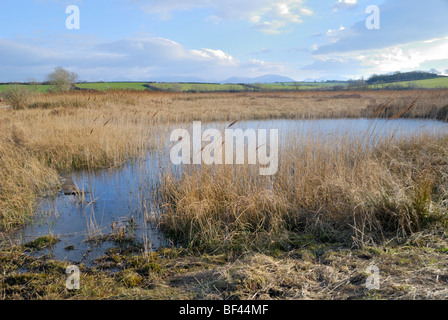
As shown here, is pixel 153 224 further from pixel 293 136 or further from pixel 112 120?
pixel 112 120

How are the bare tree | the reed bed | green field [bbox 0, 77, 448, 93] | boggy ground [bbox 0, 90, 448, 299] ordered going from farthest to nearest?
1. green field [bbox 0, 77, 448, 93]
2. the bare tree
3. the reed bed
4. boggy ground [bbox 0, 90, 448, 299]

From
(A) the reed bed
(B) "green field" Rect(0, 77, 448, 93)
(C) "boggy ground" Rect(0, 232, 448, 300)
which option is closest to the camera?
(C) "boggy ground" Rect(0, 232, 448, 300)

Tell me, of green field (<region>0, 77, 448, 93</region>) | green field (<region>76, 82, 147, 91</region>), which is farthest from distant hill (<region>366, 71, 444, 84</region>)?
green field (<region>76, 82, 147, 91</region>)

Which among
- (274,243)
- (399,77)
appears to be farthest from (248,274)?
(399,77)

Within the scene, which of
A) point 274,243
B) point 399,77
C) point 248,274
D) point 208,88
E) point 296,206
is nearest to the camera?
point 248,274

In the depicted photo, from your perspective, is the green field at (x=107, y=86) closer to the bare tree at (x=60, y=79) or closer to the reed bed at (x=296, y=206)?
the bare tree at (x=60, y=79)

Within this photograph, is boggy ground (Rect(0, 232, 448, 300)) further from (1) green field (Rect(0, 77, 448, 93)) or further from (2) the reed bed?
(1) green field (Rect(0, 77, 448, 93))

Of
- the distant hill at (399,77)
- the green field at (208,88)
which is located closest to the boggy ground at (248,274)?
the green field at (208,88)

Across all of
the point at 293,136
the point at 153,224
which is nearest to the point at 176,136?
the point at 293,136

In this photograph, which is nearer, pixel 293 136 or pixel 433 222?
pixel 433 222

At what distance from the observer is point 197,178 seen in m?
4.80

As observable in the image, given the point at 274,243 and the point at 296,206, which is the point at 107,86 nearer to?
the point at 296,206
